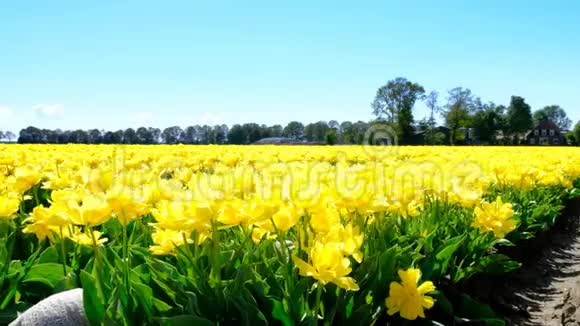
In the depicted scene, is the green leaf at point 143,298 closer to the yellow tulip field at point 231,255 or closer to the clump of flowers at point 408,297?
the yellow tulip field at point 231,255

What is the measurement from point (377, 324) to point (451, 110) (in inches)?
2965

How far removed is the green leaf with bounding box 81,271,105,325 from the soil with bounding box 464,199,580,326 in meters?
2.93

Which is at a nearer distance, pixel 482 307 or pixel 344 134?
pixel 482 307

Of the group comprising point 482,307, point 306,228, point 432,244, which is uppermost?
point 306,228

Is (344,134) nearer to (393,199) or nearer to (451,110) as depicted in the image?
(451,110)

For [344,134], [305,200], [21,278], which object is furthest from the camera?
[344,134]

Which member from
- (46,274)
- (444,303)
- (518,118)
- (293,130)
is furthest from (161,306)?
(293,130)

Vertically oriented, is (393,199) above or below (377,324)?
above

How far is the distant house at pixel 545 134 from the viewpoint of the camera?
95.9 metres

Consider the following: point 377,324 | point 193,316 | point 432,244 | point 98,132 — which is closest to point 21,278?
point 193,316

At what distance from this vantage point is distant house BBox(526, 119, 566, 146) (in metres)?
95.9

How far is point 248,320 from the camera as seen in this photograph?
1768 millimetres

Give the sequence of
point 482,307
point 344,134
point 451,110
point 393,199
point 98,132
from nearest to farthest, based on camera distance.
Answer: point 393,199 < point 482,307 < point 98,132 < point 344,134 < point 451,110

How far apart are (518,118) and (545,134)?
18399 mm
